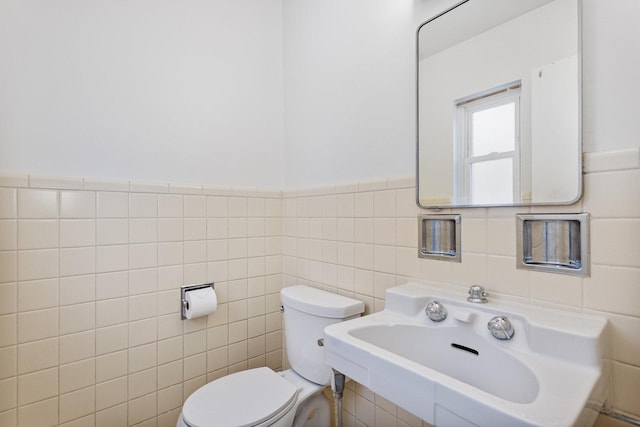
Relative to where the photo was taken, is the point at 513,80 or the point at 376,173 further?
the point at 376,173

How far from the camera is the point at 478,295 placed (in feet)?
3.20

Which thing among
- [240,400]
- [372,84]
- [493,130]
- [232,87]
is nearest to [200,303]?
[240,400]

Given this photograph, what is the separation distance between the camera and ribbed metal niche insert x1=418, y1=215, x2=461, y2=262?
3.59ft

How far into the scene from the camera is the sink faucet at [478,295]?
97 centimetres

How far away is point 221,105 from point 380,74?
2.78 ft

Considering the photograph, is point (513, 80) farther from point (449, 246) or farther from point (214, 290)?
point (214, 290)

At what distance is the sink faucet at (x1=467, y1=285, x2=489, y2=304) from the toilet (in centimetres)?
48

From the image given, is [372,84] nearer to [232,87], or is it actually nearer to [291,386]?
[232,87]

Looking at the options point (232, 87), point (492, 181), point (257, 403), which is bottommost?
point (257, 403)

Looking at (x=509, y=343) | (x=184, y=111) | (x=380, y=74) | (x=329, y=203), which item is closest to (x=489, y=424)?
(x=509, y=343)

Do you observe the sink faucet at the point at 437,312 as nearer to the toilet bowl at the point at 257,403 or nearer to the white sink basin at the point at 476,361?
the white sink basin at the point at 476,361

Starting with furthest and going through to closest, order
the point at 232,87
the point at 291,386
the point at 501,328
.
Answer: the point at 232,87 → the point at 291,386 → the point at 501,328

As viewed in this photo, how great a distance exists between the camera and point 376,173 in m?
1.36

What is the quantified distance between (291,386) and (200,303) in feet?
1.83
